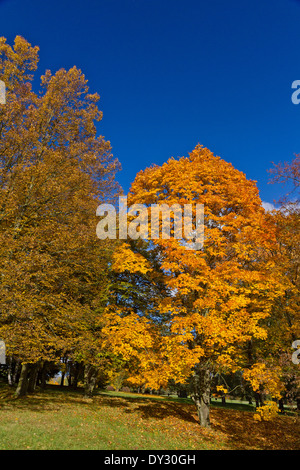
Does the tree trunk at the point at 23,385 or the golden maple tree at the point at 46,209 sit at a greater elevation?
the golden maple tree at the point at 46,209

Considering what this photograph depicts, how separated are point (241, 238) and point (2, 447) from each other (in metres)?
11.6

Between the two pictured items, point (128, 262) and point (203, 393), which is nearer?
point (203, 393)

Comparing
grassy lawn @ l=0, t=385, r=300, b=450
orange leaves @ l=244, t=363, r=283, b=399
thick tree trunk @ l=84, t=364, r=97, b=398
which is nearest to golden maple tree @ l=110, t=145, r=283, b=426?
orange leaves @ l=244, t=363, r=283, b=399

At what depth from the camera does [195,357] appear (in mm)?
11047

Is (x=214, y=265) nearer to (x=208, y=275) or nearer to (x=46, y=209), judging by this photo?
(x=208, y=275)

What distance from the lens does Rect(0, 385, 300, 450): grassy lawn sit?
31.2 ft

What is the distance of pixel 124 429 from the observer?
39.1 feet

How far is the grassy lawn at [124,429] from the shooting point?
9.51 metres

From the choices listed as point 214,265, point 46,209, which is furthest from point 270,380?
point 46,209

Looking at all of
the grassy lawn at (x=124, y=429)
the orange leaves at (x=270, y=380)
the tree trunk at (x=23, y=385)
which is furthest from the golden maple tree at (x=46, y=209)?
the orange leaves at (x=270, y=380)

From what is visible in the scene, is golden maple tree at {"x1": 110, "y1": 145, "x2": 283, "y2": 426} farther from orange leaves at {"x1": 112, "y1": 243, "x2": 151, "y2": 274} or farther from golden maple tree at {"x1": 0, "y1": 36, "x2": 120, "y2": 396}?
golden maple tree at {"x1": 0, "y1": 36, "x2": 120, "y2": 396}

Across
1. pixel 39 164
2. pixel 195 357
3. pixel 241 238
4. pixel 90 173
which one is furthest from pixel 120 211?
pixel 195 357

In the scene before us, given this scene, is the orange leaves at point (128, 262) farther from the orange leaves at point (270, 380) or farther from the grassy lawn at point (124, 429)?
the grassy lawn at point (124, 429)

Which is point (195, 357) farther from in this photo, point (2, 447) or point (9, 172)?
point (9, 172)
